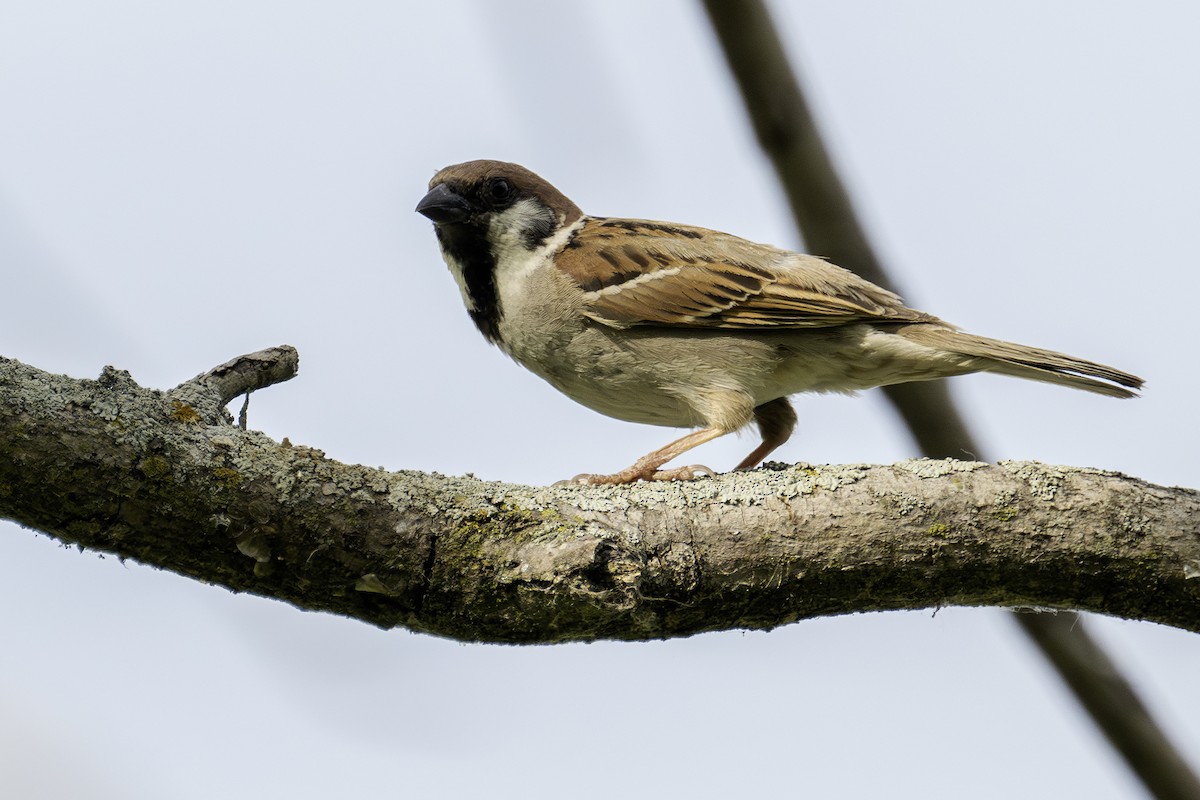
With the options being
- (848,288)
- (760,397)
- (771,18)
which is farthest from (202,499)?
(848,288)

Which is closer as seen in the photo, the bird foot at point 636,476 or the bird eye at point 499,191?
the bird foot at point 636,476

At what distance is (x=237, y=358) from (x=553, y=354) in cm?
198

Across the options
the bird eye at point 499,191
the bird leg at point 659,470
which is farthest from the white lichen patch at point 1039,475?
the bird eye at point 499,191

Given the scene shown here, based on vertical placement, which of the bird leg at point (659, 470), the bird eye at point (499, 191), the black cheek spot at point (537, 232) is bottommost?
the bird leg at point (659, 470)

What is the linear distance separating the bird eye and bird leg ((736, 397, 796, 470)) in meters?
1.61

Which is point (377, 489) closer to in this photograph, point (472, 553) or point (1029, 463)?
point (472, 553)

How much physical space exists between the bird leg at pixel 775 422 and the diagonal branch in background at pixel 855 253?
1527 millimetres

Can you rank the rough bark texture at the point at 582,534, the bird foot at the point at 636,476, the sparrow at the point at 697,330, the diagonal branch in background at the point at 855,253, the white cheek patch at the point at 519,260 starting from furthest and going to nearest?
the white cheek patch at the point at 519,260
the sparrow at the point at 697,330
the bird foot at the point at 636,476
the diagonal branch in background at the point at 855,253
the rough bark texture at the point at 582,534

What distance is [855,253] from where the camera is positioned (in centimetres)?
327

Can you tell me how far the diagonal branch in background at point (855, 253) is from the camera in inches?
111

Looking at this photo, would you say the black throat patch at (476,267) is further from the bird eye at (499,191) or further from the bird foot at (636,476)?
the bird foot at (636,476)

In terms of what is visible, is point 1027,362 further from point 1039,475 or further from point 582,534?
point 582,534

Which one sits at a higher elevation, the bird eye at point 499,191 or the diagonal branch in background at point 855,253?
the bird eye at point 499,191

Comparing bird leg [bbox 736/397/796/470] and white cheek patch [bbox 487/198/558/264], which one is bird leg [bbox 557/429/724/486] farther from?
white cheek patch [bbox 487/198/558/264]
